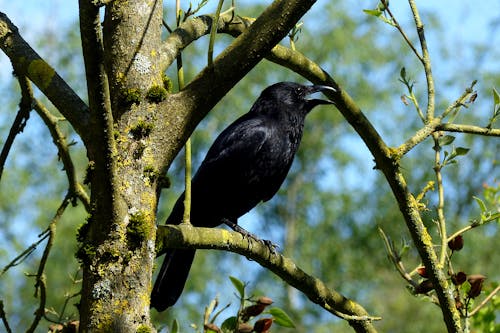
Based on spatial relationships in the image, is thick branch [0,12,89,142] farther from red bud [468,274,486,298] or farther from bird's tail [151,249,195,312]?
bird's tail [151,249,195,312]

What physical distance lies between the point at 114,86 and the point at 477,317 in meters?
1.72

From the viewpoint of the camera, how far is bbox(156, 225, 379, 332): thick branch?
2590 mm

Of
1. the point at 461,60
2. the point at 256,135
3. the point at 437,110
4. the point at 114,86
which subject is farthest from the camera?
the point at 461,60

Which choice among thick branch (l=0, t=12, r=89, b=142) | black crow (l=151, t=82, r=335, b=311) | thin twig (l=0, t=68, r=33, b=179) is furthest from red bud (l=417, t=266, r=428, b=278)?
black crow (l=151, t=82, r=335, b=311)

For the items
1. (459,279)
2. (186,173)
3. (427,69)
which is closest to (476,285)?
(459,279)

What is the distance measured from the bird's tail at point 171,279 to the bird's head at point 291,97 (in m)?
1.38

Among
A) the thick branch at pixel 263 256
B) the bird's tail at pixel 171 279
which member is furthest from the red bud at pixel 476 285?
the bird's tail at pixel 171 279

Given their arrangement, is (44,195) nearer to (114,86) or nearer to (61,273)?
(61,273)

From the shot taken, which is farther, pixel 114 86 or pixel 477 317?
pixel 477 317

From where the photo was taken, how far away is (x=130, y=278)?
90.8 inches

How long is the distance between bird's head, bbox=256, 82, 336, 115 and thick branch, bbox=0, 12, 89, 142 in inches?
115

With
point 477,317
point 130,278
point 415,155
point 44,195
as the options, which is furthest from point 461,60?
point 130,278

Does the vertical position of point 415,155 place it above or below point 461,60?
below

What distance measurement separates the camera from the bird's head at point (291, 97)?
543cm
